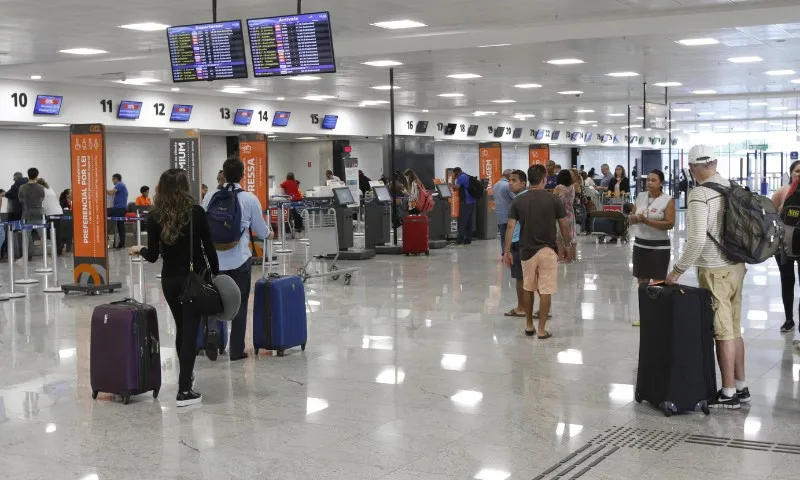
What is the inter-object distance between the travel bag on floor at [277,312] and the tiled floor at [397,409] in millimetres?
152

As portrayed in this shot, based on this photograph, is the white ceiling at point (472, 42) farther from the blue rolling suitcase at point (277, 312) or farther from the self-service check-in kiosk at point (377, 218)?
the blue rolling suitcase at point (277, 312)

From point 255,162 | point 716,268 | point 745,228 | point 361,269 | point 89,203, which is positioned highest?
point 255,162

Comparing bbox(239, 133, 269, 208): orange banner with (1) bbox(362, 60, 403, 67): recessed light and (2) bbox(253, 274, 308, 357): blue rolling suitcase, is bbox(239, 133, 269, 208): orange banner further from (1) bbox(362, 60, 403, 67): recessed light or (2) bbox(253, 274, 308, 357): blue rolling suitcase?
(2) bbox(253, 274, 308, 357): blue rolling suitcase

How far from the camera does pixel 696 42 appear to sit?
50.5 feet

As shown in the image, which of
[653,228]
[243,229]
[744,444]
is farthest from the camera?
[653,228]

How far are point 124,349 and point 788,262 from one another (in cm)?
561

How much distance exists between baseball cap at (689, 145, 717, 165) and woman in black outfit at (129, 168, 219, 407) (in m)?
3.19

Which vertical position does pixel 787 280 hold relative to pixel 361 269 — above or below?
above

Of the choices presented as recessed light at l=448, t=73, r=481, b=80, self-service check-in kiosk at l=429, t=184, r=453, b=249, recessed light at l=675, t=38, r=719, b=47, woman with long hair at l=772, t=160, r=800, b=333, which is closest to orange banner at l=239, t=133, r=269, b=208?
self-service check-in kiosk at l=429, t=184, r=453, b=249

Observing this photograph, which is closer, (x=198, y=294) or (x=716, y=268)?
(x=716, y=268)

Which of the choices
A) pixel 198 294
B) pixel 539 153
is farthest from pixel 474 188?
pixel 198 294

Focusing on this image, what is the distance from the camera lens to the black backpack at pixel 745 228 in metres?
5.83

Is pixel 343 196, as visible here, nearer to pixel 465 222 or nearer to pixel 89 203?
pixel 465 222

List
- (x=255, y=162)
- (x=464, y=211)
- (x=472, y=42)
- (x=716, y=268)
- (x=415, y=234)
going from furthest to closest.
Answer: (x=464, y=211) → (x=415, y=234) → (x=255, y=162) → (x=472, y=42) → (x=716, y=268)
